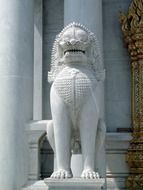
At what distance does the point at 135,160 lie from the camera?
44.0 ft

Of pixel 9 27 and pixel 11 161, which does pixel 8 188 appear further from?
pixel 9 27

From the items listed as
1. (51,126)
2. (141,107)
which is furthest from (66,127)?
(141,107)

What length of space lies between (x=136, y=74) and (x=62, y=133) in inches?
232

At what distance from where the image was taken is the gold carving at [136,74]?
44.2 feet

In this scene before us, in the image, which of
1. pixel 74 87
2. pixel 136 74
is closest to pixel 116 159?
pixel 136 74

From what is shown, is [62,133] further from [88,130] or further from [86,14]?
[86,14]

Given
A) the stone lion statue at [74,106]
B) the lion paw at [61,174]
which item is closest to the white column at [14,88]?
the stone lion statue at [74,106]

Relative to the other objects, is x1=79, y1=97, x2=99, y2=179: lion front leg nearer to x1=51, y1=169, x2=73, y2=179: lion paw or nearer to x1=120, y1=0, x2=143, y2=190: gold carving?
x1=51, y1=169, x2=73, y2=179: lion paw

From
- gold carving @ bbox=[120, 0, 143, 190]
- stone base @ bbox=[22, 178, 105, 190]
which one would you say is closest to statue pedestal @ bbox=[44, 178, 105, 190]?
stone base @ bbox=[22, 178, 105, 190]

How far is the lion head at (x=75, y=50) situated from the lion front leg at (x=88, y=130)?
657 millimetres

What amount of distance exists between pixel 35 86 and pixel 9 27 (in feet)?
9.69

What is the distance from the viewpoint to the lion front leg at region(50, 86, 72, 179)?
339 inches

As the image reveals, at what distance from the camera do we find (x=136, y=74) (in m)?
14.1

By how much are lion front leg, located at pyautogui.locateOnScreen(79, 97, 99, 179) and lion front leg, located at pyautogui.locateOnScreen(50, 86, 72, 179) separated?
232 mm
